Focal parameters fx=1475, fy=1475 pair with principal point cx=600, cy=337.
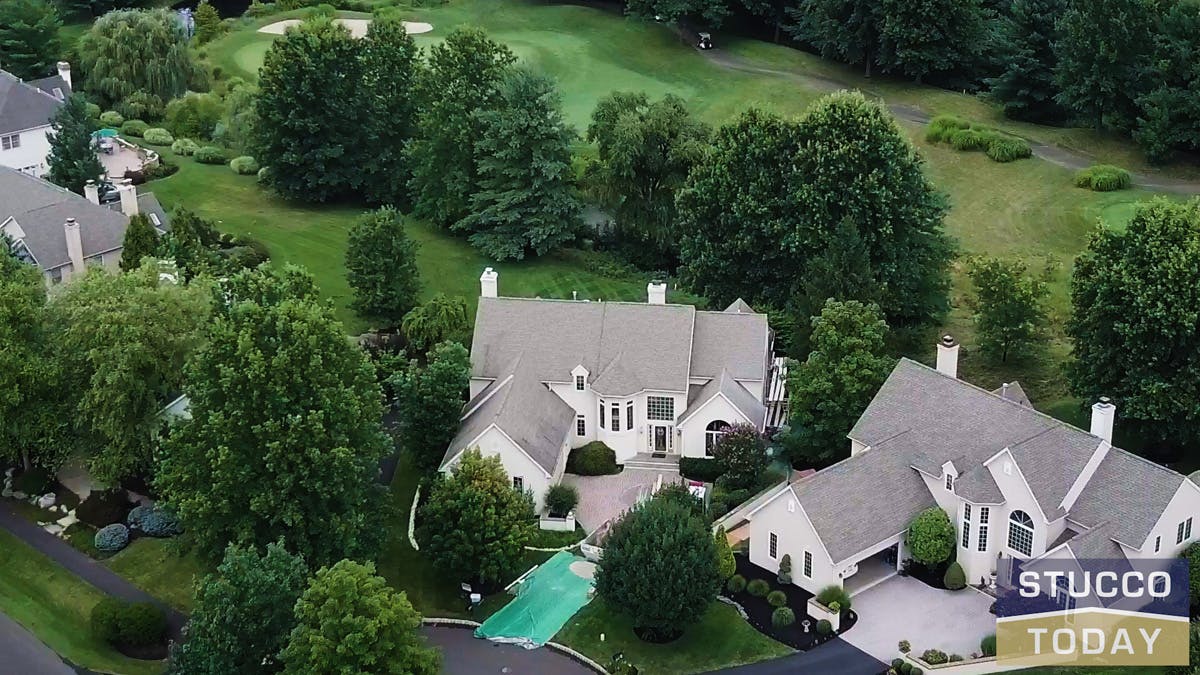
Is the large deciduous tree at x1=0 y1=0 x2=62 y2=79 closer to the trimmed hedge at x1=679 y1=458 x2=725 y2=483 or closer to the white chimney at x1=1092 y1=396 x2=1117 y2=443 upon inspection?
the trimmed hedge at x1=679 y1=458 x2=725 y2=483

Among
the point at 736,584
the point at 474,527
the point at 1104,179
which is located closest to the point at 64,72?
the point at 474,527

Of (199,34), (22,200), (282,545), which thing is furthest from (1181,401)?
(199,34)

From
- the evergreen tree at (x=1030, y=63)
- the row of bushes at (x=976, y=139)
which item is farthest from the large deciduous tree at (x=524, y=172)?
the evergreen tree at (x=1030, y=63)

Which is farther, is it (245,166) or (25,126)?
(245,166)

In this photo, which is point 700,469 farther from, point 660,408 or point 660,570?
point 660,570

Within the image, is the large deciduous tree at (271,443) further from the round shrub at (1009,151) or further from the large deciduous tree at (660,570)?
the round shrub at (1009,151)
